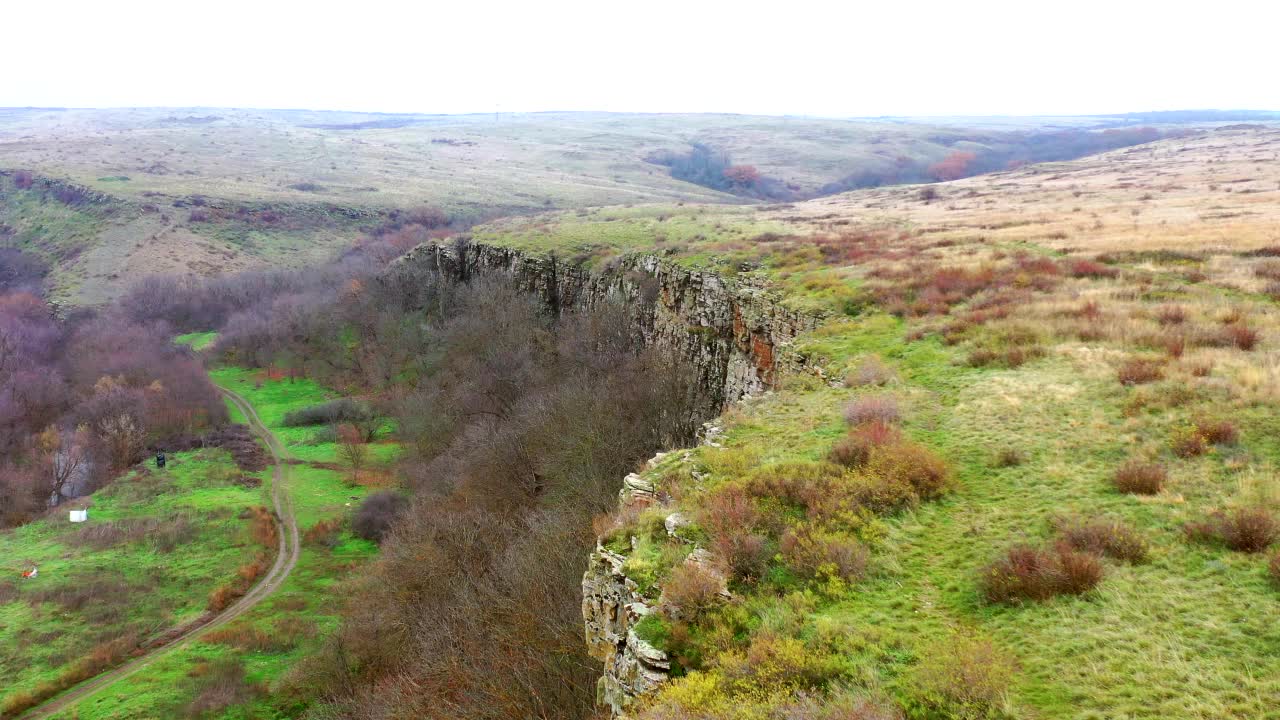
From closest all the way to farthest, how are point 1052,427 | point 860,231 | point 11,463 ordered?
point 1052,427
point 860,231
point 11,463

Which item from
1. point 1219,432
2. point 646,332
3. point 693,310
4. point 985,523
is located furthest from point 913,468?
point 646,332

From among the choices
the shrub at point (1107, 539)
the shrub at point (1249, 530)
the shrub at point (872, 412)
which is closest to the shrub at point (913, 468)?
the shrub at point (872, 412)

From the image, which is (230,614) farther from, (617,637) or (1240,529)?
(1240,529)

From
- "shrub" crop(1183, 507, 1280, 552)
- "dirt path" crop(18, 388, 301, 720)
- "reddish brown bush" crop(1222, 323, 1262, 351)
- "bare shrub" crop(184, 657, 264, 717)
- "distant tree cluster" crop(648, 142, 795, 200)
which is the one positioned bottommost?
"dirt path" crop(18, 388, 301, 720)

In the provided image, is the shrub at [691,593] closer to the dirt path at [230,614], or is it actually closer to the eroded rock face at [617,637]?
the eroded rock face at [617,637]

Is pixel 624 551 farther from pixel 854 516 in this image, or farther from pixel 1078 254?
pixel 1078 254

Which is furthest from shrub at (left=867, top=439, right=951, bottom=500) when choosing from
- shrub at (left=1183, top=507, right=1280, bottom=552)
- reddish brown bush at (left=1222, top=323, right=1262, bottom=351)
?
reddish brown bush at (left=1222, top=323, right=1262, bottom=351)

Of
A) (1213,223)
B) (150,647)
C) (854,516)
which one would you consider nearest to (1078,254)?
(1213,223)

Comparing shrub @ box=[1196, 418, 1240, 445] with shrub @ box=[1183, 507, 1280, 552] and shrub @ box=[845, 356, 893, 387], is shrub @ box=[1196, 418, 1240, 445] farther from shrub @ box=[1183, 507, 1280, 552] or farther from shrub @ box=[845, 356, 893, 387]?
shrub @ box=[845, 356, 893, 387]
